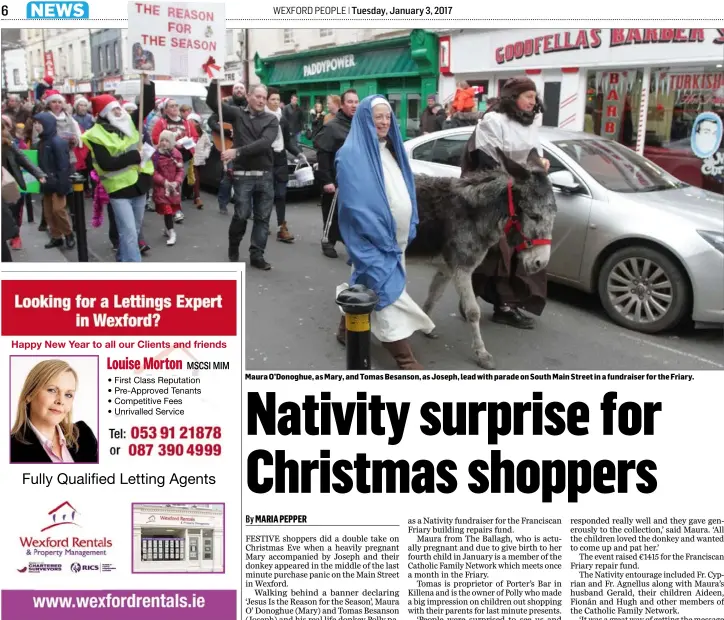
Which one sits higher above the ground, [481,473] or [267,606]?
[481,473]

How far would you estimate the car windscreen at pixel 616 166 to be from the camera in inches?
152

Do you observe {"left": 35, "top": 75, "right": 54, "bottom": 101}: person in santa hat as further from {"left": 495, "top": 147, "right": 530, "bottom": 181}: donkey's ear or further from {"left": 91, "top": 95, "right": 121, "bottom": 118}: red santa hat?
{"left": 495, "top": 147, "right": 530, "bottom": 181}: donkey's ear

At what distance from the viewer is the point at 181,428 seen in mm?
2590

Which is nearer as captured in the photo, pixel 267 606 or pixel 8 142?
pixel 267 606

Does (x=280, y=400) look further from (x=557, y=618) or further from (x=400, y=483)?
(x=557, y=618)

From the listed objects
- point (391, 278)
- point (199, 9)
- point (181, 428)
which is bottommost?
point (181, 428)

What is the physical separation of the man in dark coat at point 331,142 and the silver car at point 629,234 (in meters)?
0.80

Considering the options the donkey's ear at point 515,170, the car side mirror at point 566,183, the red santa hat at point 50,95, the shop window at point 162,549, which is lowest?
the shop window at point 162,549

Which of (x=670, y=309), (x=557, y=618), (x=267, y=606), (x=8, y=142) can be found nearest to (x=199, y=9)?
(x=8, y=142)

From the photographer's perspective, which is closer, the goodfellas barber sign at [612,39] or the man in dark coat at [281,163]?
the goodfellas barber sign at [612,39]

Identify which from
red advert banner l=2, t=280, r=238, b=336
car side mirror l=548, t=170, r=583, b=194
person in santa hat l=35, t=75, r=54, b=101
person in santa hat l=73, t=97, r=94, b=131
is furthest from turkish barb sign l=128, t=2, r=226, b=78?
car side mirror l=548, t=170, r=583, b=194

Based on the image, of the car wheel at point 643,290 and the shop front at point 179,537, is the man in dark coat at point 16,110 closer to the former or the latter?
the shop front at point 179,537

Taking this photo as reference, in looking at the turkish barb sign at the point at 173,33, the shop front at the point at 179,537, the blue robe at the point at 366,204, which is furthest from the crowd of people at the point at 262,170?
the shop front at the point at 179,537

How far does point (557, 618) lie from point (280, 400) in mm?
1321
